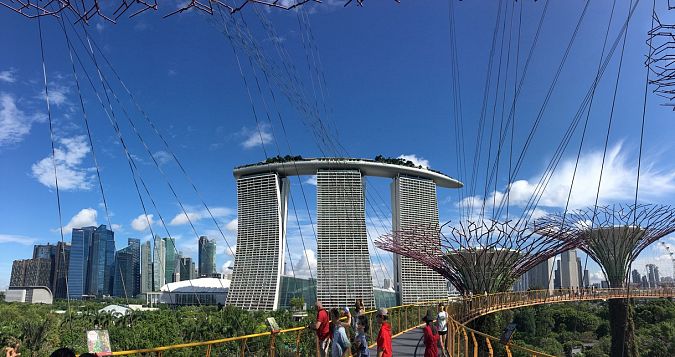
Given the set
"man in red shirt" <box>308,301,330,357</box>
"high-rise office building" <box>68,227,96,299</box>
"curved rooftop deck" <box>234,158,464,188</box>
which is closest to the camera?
"man in red shirt" <box>308,301,330,357</box>

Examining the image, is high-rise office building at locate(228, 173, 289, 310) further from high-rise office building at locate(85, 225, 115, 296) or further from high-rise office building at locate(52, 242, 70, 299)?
high-rise office building at locate(52, 242, 70, 299)

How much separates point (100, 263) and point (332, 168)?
2013 inches

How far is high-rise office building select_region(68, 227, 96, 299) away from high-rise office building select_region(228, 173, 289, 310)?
74.1 feet

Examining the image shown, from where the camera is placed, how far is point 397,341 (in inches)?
580

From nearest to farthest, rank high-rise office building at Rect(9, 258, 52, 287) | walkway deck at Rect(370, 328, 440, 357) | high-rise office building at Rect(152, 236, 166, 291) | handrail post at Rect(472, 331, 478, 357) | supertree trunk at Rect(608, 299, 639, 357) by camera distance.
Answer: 1. handrail post at Rect(472, 331, 478, 357)
2. walkway deck at Rect(370, 328, 440, 357)
3. supertree trunk at Rect(608, 299, 639, 357)
4. high-rise office building at Rect(152, 236, 166, 291)
5. high-rise office building at Rect(9, 258, 52, 287)

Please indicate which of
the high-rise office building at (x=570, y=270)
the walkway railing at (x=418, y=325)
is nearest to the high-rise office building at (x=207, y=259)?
the high-rise office building at (x=570, y=270)

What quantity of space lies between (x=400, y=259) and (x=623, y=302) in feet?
160

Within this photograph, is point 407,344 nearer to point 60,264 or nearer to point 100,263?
point 60,264

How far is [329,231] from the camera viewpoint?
82.1 m

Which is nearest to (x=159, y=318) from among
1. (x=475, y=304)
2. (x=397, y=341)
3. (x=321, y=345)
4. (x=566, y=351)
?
(x=475, y=304)

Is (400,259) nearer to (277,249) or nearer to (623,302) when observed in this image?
(277,249)

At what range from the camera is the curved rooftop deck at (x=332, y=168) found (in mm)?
85250

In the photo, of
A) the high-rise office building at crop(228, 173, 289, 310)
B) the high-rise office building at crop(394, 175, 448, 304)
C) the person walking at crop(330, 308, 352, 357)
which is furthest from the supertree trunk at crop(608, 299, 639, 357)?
the high-rise office building at crop(228, 173, 289, 310)

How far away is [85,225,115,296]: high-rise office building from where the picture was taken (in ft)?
281
